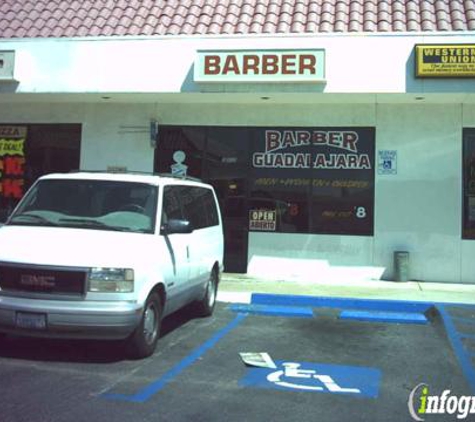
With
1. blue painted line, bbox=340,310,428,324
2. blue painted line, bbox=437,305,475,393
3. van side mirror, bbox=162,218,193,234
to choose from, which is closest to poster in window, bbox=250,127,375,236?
blue painted line, bbox=340,310,428,324

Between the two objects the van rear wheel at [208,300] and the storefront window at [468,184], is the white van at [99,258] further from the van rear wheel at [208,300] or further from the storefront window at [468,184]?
the storefront window at [468,184]

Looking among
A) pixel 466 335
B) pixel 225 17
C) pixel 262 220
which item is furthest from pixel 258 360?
pixel 225 17

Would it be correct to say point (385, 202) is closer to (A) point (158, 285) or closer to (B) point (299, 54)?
(B) point (299, 54)

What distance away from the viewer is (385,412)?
4.85 meters

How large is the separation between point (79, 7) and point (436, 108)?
8.50 meters

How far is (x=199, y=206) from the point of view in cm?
834

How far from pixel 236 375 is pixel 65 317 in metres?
1.75

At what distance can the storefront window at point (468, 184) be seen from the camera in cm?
1173

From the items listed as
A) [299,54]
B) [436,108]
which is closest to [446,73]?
[436,108]

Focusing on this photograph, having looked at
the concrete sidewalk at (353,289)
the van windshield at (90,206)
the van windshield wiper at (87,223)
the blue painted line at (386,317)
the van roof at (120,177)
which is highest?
the van roof at (120,177)

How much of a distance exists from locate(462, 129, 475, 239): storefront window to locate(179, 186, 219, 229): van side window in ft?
18.1

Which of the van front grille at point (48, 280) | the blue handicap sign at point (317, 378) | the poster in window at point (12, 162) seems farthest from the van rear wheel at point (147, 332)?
the poster in window at point (12, 162)

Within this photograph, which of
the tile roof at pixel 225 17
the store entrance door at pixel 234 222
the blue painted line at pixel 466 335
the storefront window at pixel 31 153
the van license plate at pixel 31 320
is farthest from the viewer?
the storefront window at pixel 31 153

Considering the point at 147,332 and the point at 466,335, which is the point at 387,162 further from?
the point at 147,332
